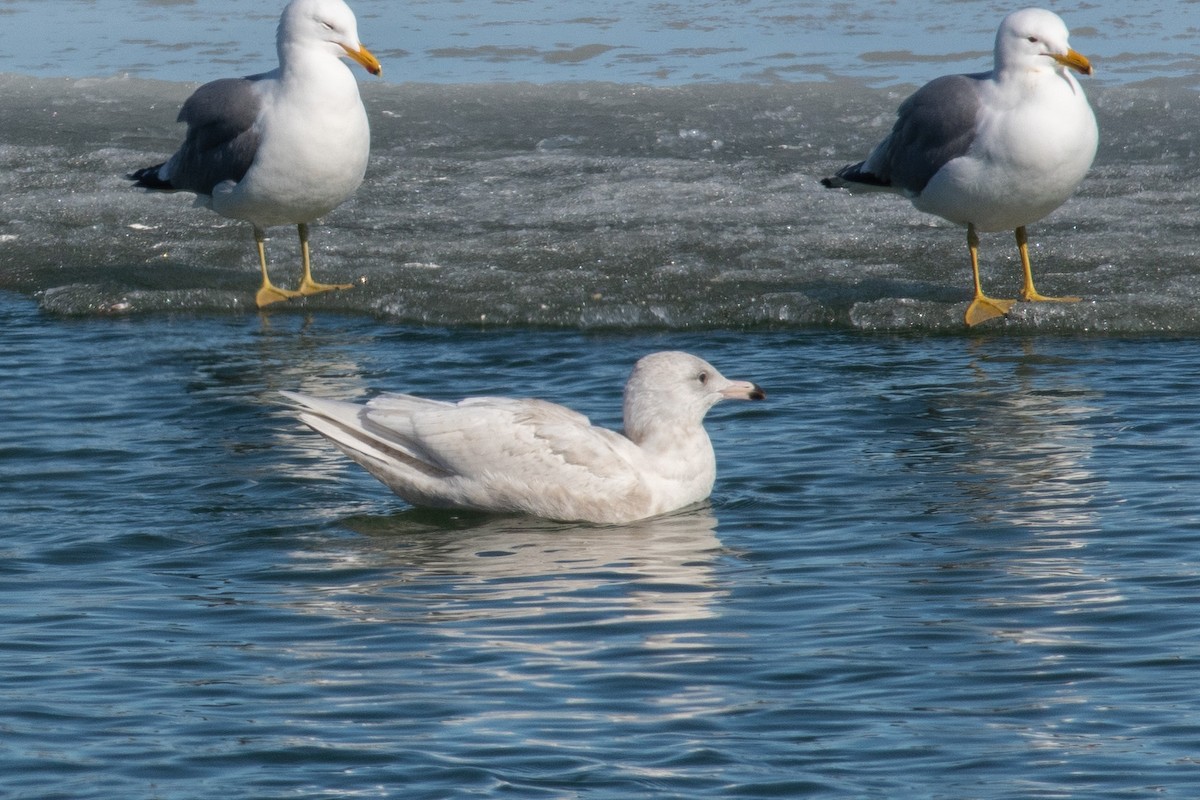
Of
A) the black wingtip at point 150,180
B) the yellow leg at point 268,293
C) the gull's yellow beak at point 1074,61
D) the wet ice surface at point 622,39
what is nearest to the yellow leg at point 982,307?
the gull's yellow beak at point 1074,61

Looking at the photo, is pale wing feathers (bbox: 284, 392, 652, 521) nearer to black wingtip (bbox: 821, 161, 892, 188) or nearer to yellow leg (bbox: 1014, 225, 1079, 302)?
yellow leg (bbox: 1014, 225, 1079, 302)

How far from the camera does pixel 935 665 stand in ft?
19.7

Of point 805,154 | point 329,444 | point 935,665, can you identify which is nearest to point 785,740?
point 935,665

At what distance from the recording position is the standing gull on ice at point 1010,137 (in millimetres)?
11297

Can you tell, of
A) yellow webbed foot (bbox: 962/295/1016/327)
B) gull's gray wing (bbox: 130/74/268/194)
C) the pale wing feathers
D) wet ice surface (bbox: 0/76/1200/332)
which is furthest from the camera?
gull's gray wing (bbox: 130/74/268/194)

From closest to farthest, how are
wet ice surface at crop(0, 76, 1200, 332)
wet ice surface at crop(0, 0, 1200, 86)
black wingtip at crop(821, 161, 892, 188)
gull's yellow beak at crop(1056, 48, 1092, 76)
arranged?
gull's yellow beak at crop(1056, 48, 1092, 76), wet ice surface at crop(0, 76, 1200, 332), black wingtip at crop(821, 161, 892, 188), wet ice surface at crop(0, 0, 1200, 86)

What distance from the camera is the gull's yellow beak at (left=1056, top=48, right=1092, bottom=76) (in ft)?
36.6

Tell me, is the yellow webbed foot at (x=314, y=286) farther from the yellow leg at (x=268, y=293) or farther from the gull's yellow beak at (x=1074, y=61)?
the gull's yellow beak at (x=1074, y=61)

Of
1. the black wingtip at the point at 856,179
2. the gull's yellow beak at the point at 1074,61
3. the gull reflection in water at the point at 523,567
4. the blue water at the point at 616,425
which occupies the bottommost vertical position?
the gull reflection in water at the point at 523,567

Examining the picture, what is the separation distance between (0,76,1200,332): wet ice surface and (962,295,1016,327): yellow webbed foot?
12cm

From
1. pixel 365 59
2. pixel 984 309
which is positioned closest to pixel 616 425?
pixel 984 309

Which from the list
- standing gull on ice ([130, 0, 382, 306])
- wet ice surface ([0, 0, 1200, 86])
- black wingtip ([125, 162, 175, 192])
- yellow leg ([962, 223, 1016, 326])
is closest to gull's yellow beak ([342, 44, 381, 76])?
standing gull on ice ([130, 0, 382, 306])

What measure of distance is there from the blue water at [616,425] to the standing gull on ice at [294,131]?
2.11 feet

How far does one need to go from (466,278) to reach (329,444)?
3555mm
